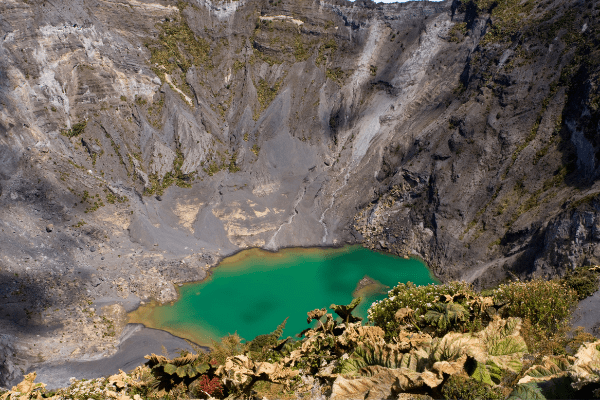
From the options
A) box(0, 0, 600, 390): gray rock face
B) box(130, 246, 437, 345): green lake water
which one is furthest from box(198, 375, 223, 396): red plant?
box(0, 0, 600, 390): gray rock face

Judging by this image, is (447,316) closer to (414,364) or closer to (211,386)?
(414,364)

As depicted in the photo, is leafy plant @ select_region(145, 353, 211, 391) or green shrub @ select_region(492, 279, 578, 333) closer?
leafy plant @ select_region(145, 353, 211, 391)

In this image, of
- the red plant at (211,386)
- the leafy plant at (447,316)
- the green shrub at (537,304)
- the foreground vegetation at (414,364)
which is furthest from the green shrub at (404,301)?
the red plant at (211,386)

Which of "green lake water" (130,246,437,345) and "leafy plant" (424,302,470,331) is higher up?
"leafy plant" (424,302,470,331)

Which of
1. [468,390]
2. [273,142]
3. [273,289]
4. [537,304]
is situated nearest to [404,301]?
[537,304]

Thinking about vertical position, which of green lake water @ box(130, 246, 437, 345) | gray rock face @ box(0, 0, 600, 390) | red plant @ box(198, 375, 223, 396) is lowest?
green lake water @ box(130, 246, 437, 345)

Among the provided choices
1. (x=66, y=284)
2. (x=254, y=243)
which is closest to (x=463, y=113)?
(x=254, y=243)

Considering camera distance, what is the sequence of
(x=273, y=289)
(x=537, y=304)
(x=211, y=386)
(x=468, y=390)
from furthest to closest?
(x=273, y=289), (x=537, y=304), (x=211, y=386), (x=468, y=390)

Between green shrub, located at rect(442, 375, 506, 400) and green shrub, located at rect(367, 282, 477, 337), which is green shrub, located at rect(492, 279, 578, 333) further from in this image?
green shrub, located at rect(442, 375, 506, 400)
